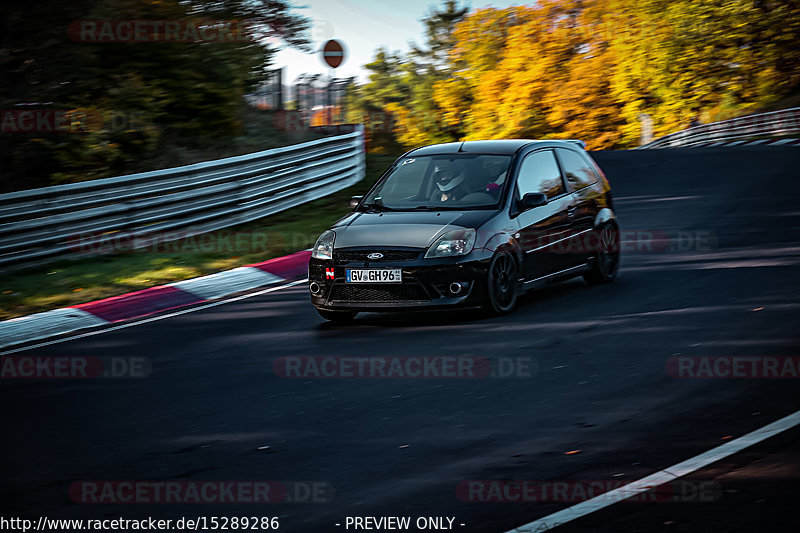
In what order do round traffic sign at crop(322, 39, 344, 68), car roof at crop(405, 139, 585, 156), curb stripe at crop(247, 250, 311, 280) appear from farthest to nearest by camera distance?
round traffic sign at crop(322, 39, 344, 68), curb stripe at crop(247, 250, 311, 280), car roof at crop(405, 139, 585, 156)

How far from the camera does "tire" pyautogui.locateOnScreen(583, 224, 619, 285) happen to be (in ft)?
36.4

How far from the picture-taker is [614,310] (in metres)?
9.72

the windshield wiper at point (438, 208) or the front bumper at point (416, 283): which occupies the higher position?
the windshield wiper at point (438, 208)

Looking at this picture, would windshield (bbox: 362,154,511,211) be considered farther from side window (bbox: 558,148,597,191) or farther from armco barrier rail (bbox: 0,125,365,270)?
armco barrier rail (bbox: 0,125,365,270)

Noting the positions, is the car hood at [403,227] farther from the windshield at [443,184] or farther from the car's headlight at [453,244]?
the windshield at [443,184]

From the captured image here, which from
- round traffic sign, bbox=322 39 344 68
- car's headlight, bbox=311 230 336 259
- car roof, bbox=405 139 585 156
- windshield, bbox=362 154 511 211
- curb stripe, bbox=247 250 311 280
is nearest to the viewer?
car's headlight, bbox=311 230 336 259

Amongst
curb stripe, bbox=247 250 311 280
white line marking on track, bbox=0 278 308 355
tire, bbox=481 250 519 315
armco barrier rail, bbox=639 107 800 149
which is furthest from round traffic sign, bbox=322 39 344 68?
armco barrier rail, bbox=639 107 800 149

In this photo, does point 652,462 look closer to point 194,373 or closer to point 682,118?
point 194,373

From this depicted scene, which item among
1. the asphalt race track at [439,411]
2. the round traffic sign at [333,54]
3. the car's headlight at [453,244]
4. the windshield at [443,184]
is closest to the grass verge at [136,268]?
the asphalt race track at [439,411]

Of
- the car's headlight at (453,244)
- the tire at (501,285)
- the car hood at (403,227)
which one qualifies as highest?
the car hood at (403,227)

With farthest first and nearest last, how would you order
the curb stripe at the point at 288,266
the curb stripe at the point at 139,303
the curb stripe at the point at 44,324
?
the curb stripe at the point at 288,266 → the curb stripe at the point at 139,303 → the curb stripe at the point at 44,324

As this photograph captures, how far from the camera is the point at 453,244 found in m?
9.27

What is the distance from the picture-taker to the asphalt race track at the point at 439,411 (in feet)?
16.6

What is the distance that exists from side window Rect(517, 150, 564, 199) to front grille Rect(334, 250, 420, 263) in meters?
1.52
